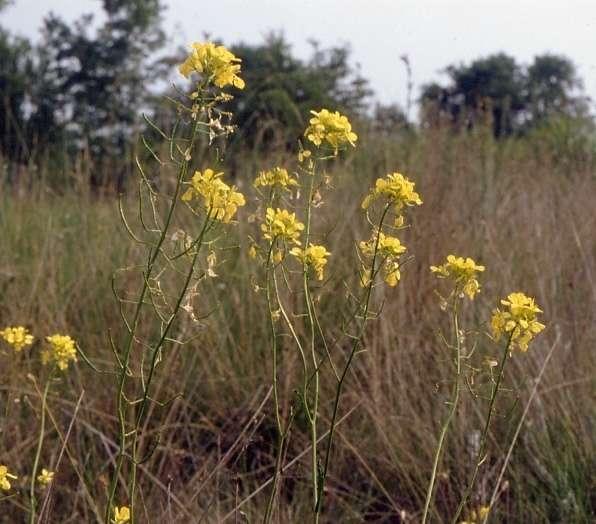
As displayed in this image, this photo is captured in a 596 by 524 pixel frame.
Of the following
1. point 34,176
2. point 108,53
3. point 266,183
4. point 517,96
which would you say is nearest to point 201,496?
point 266,183

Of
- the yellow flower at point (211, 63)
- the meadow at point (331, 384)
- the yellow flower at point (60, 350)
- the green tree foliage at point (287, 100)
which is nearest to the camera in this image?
the yellow flower at point (211, 63)

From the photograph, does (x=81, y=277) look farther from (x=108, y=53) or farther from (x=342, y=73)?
(x=108, y=53)

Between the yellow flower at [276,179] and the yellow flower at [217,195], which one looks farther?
the yellow flower at [276,179]

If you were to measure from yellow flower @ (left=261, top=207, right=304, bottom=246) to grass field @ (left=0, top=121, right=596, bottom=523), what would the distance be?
1.40 feet

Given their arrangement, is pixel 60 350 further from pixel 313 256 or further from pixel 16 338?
pixel 313 256

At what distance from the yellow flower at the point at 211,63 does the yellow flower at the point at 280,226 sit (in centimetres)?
19

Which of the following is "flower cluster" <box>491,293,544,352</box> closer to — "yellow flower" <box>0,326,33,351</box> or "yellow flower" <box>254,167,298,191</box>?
"yellow flower" <box>254,167,298,191</box>

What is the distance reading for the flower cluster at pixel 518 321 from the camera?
1.26m

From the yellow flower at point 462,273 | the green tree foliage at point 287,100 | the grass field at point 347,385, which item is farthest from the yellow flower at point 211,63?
the green tree foliage at point 287,100

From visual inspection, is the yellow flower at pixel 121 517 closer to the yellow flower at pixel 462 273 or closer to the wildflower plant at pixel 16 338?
the wildflower plant at pixel 16 338

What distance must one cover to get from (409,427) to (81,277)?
1324 millimetres

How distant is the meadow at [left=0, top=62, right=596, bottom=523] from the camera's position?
2.17 metres

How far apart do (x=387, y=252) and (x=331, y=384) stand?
137 cm

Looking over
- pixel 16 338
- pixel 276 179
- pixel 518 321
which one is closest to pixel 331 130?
pixel 276 179
